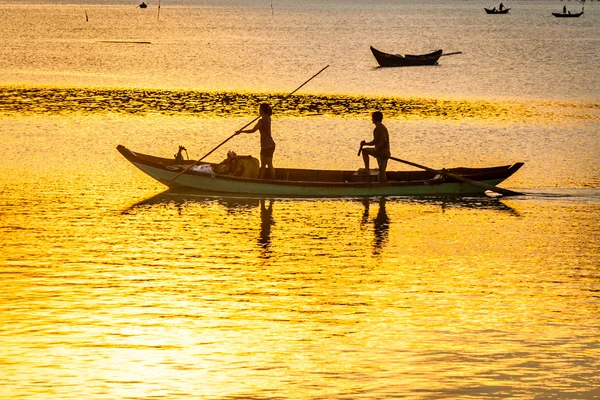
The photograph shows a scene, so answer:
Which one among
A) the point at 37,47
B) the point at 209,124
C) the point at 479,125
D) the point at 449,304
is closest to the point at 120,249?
the point at 449,304

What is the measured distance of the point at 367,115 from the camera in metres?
46.6

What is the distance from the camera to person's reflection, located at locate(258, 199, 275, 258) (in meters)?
21.3

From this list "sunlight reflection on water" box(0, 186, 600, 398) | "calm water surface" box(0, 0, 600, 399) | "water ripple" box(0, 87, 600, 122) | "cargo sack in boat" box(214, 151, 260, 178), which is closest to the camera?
"sunlight reflection on water" box(0, 186, 600, 398)

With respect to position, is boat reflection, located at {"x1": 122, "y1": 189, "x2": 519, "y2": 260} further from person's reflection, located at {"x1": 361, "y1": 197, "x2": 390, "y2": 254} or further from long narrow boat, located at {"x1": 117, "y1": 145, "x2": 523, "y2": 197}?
long narrow boat, located at {"x1": 117, "y1": 145, "x2": 523, "y2": 197}

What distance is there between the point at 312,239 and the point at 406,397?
9232 millimetres

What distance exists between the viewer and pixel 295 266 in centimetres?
1956

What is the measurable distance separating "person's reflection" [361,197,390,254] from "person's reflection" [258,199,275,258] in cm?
194

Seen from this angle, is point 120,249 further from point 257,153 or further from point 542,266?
point 257,153

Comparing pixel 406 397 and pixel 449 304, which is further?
pixel 449 304

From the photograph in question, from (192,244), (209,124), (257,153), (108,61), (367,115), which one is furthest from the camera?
(108,61)

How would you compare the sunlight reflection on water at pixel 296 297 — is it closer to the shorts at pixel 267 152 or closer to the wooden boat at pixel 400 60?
the shorts at pixel 267 152

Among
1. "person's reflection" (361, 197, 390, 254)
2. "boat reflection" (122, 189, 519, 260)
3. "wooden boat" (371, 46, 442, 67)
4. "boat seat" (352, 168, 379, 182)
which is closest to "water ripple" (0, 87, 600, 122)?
"boat seat" (352, 168, 379, 182)

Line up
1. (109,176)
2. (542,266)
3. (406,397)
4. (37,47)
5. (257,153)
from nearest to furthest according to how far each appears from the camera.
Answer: (406,397) < (542,266) < (109,176) < (257,153) < (37,47)

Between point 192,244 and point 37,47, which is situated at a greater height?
point 37,47
